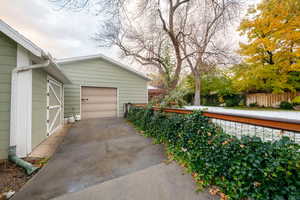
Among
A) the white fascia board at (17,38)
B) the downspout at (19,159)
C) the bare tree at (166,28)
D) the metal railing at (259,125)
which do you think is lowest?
the downspout at (19,159)

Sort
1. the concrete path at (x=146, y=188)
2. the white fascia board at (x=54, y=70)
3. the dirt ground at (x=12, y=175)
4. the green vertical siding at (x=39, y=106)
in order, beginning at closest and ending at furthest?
the concrete path at (x=146, y=188) < the dirt ground at (x=12, y=175) < the green vertical siding at (x=39, y=106) < the white fascia board at (x=54, y=70)

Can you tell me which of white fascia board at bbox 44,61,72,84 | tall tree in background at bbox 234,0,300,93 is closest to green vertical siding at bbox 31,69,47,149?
white fascia board at bbox 44,61,72,84

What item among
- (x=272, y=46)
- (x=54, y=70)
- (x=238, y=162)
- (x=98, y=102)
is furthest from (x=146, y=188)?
(x=272, y=46)

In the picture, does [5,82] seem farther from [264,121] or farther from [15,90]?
[264,121]

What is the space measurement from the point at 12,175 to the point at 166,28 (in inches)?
250

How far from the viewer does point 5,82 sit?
2.29m

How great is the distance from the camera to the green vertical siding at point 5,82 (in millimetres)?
2262

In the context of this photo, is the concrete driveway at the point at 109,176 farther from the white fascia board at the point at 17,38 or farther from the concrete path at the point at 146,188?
the white fascia board at the point at 17,38

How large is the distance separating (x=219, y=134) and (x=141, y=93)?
6083 millimetres

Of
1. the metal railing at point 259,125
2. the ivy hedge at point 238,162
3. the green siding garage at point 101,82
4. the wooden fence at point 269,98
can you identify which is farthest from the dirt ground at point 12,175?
the wooden fence at point 269,98

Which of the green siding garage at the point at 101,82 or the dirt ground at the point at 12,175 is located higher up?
the green siding garage at the point at 101,82

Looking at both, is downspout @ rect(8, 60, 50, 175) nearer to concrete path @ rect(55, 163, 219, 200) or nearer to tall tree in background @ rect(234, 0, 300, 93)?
concrete path @ rect(55, 163, 219, 200)

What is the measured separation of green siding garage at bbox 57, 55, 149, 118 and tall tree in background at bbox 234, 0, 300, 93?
7787 millimetres

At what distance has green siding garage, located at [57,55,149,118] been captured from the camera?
Result: 562cm
